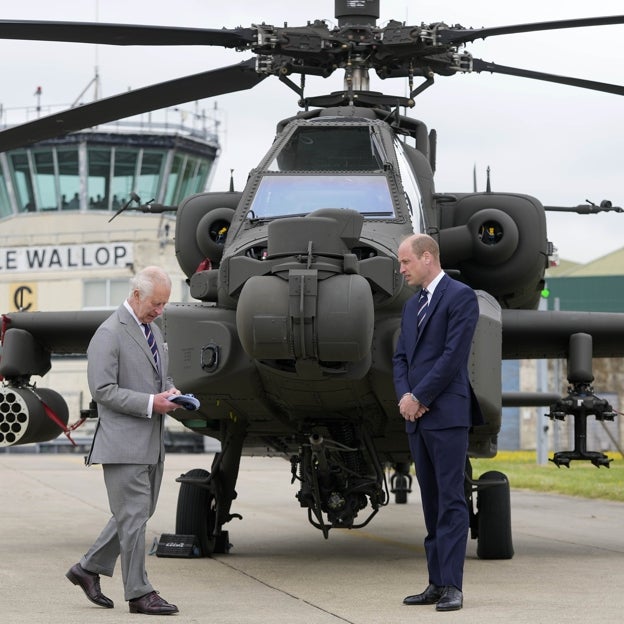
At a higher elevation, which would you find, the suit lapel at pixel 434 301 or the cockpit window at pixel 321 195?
the cockpit window at pixel 321 195

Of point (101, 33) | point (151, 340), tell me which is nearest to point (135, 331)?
point (151, 340)

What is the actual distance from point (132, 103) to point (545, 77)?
355 cm

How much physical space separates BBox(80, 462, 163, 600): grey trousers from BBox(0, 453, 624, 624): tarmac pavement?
0.20 m

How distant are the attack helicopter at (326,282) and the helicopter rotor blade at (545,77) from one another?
0.05 feet

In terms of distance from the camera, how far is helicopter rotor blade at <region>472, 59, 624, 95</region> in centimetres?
1170

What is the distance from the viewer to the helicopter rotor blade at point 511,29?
Answer: 1053cm

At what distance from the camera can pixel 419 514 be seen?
1761 cm

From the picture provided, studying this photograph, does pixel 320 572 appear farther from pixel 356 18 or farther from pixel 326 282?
pixel 356 18

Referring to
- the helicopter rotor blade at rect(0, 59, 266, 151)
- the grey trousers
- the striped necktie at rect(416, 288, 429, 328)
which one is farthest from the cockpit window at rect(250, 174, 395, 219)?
the grey trousers

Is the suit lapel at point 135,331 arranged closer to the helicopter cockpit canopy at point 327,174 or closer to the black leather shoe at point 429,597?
the black leather shoe at point 429,597

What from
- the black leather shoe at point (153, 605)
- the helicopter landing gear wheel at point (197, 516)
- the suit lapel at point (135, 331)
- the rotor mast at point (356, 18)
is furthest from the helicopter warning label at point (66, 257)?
the black leather shoe at point (153, 605)

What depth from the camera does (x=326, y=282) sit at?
8.38 m

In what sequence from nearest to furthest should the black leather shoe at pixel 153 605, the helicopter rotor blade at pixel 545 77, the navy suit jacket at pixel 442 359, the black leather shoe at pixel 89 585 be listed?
the black leather shoe at pixel 153 605, the black leather shoe at pixel 89 585, the navy suit jacket at pixel 442 359, the helicopter rotor blade at pixel 545 77

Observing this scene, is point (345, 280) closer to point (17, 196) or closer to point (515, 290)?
point (515, 290)
